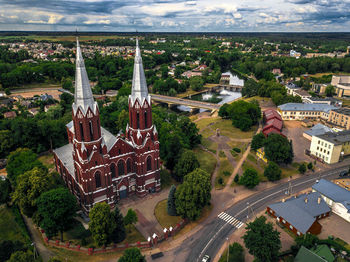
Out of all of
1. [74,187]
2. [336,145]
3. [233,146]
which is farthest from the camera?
[233,146]

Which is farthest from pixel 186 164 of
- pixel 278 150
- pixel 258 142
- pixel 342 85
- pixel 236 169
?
pixel 342 85

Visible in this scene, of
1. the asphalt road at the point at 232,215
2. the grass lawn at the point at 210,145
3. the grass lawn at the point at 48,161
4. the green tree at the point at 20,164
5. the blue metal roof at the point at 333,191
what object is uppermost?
the green tree at the point at 20,164

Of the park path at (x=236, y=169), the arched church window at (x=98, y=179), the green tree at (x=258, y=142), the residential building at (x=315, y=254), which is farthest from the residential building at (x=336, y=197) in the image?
the arched church window at (x=98, y=179)

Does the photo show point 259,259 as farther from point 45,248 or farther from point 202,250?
point 45,248

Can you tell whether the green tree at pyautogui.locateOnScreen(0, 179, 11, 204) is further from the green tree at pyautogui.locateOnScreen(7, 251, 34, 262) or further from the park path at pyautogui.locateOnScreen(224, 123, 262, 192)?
the park path at pyautogui.locateOnScreen(224, 123, 262, 192)

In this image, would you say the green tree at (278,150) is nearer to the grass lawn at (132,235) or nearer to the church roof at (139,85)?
the church roof at (139,85)

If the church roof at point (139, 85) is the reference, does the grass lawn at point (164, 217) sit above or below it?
below

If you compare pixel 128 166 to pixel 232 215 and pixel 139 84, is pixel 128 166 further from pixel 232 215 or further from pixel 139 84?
pixel 232 215

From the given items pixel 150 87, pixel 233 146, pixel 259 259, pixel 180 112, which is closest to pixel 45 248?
pixel 259 259
